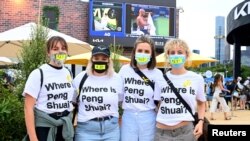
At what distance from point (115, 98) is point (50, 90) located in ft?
1.92

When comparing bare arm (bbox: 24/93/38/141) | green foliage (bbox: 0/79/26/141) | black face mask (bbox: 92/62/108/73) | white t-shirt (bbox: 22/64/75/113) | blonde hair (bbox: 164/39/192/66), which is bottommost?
green foliage (bbox: 0/79/26/141)

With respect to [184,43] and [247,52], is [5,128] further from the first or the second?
[247,52]

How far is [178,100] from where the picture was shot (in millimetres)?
3508

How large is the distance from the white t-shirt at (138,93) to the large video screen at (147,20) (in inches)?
620

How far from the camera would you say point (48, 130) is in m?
3.40

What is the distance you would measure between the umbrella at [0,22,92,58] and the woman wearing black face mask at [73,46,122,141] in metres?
4.40

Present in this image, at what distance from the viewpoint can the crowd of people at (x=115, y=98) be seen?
11.1 ft

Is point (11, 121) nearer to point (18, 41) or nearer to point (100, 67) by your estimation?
point (100, 67)

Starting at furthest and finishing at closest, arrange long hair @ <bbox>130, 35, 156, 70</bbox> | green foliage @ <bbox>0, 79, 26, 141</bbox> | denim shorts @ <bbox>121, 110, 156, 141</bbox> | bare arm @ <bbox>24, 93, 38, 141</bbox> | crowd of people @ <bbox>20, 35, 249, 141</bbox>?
green foliage @ <bbox>0, 79, 26, 141</bbox>, long hair @ <bbox>130, 35, 156, 70</bbox>, denim shorts @ <bbox>121, 110, 156, 141</bbox>, crowd of people @ <bbox>20, 35, 249, 141</bbox>, bare arm @ <bbox>24, 93, 38, 141</bbox>

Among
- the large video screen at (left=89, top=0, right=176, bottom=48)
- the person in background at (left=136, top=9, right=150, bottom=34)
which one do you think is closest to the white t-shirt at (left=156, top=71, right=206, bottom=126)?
the large video screen at (left=89, top=0, right=176, bottom=48)

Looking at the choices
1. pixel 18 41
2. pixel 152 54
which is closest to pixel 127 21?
pixel 18 41

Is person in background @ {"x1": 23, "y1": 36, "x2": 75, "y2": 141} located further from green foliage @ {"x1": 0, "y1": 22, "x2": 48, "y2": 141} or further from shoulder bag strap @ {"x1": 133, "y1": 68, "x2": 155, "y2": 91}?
green foliage @ {"x1": 0, "y1": 22, "x2": 48, "y2": 141}

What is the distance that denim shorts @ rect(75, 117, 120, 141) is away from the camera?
355cm

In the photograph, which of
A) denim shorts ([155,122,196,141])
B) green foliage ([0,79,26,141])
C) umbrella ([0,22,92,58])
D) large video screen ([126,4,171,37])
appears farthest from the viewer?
large video screen ([126,4,171,37])
